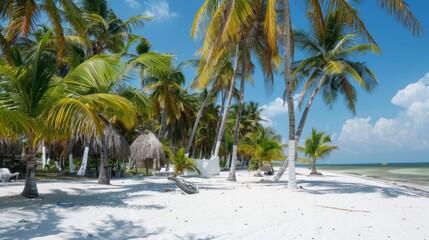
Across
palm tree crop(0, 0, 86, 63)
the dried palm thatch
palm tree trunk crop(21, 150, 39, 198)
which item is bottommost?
palm tree trunk crop(21, 150, 39, 198)

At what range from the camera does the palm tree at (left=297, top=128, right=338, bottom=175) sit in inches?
904

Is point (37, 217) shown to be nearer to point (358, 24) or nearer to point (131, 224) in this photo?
point (131, 224)

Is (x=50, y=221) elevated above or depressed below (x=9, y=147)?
below

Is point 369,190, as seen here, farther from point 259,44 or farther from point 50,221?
point 50,221

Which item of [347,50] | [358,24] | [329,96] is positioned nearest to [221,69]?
[329,96]

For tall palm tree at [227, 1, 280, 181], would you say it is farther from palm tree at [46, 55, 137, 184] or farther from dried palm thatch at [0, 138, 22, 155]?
dried palm thatch at [0, 138, 22, 155]

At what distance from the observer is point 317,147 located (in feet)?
76.0

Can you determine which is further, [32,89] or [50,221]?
[32,89]

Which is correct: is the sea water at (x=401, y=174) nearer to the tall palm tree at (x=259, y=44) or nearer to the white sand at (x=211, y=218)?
the tall palm tree at (x=259, y=44)

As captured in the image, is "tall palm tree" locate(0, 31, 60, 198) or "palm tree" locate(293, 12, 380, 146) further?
"palm tree" locate(293, 12, 380, 146)

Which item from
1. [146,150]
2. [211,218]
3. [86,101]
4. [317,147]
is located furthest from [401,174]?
[86,101]

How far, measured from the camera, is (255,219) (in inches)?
243

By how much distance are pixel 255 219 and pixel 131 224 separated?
2.07 m

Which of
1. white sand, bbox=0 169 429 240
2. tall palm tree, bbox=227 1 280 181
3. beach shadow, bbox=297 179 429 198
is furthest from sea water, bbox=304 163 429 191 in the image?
white sand, bbox=0 169 429 240
